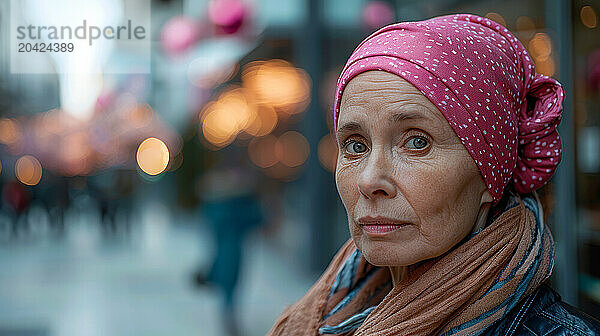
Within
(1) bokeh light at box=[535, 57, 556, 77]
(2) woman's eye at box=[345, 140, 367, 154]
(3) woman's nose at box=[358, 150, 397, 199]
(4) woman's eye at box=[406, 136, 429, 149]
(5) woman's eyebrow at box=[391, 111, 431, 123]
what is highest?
(1) bokeh light at box=[535, 57, 556, 77]

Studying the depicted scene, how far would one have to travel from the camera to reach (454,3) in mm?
3748

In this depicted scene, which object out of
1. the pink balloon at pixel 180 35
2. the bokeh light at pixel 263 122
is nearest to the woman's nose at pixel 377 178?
the pink balloon at pixel 180 35

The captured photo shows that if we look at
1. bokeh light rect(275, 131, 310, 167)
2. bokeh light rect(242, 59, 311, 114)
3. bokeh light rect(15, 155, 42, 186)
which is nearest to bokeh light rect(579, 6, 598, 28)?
bokeh light rect(242, 59, 311, 114)

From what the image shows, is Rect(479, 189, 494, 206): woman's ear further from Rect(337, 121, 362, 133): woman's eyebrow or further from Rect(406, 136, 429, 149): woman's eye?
Rect(337, 121, 362, 133): woman's eyebrow

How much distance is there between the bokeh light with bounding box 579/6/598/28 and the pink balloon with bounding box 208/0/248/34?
3.43 metres

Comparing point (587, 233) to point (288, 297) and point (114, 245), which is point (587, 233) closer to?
point (288, 297)

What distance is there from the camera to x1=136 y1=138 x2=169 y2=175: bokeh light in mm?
8836

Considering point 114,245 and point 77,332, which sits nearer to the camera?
point 77,332

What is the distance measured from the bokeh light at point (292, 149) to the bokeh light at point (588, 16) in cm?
464

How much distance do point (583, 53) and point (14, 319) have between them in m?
5.64

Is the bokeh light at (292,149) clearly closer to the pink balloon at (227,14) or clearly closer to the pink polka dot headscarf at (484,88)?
the pink balloon at (227,14)

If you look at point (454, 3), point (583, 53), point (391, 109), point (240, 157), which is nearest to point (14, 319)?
point (240, 157)

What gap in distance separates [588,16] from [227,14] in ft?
11.6

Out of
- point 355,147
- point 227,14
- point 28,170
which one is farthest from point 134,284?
point 355,147
